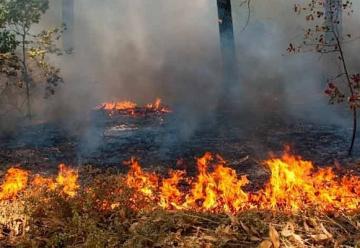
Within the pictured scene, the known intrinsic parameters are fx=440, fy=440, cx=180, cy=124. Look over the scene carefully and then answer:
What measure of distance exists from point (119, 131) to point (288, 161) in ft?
15.1

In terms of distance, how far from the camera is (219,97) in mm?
13805

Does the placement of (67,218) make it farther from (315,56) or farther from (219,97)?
(315,56)

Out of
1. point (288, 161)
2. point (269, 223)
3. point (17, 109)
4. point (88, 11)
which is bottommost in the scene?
point (269, 223)

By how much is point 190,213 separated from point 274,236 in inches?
41.2

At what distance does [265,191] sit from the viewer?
249 inches

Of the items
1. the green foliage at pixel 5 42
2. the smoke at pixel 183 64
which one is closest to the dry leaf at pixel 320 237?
the smoke at pixel 183 64

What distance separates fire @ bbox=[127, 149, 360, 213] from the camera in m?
5.64

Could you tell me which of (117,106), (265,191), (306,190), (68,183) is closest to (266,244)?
(306,190)

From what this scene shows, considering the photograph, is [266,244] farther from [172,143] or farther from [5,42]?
[5,42]

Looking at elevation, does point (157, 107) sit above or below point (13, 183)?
above

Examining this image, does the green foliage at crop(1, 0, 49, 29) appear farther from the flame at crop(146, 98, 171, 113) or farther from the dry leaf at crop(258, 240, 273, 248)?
the dry leaf at crop(258, 240, 273, 248)

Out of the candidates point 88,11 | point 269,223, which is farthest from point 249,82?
point 88,11

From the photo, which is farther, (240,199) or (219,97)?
(219,97)

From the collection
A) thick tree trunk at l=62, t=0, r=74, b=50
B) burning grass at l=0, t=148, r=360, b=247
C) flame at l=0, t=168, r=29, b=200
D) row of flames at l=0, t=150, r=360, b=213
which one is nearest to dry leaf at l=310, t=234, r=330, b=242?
burning grass at l=0, t=148, r=360, b=247
